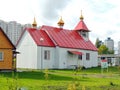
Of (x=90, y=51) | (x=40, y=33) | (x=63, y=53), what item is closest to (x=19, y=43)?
(x=40, y=33)

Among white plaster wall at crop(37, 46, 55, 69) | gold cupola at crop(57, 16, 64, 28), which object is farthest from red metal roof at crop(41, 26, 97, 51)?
white plaster wall at crop(37, 46, 55, 69)

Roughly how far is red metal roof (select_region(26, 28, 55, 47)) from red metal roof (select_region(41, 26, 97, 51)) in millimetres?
580

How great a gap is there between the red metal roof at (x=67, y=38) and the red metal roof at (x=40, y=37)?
580 millimetres

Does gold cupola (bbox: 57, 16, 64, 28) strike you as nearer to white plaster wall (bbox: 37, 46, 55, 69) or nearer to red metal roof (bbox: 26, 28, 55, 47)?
red metal roof (bbox: 26, 28, 55, 47)

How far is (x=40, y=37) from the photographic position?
47.0 meters

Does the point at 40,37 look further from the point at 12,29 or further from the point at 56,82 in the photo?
the point at 56,82

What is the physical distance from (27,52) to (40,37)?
275 centimetres

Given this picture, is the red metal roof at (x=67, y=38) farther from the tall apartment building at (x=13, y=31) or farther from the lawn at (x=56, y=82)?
the lawn at (x=56, y=82)

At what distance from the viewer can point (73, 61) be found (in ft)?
167

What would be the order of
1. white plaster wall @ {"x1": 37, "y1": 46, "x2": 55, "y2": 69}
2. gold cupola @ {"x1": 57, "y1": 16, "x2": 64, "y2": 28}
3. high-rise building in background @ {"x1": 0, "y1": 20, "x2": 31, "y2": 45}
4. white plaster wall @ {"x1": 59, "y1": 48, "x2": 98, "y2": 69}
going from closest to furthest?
white plaster wall @ {"x1": 37, "y1": 46, "x2": 55, "y2": 69}
white plaster wall @ {"x1": 59, "y1": 48, "x2": 98, "y2": 69}
high-rise building in background @ {"x1": 0, "y1": 20, "x2": 31, "y2": 45}
gold cupola @ {"x1": 57, "y1": 16, "x2": 64, "y2": 28}

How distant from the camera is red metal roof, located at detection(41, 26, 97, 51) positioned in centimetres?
4862

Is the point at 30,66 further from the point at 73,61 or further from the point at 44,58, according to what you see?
the point at 73,61

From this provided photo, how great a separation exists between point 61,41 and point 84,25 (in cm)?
911

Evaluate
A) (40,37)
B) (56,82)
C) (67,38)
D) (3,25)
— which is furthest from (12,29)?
(56,82)
